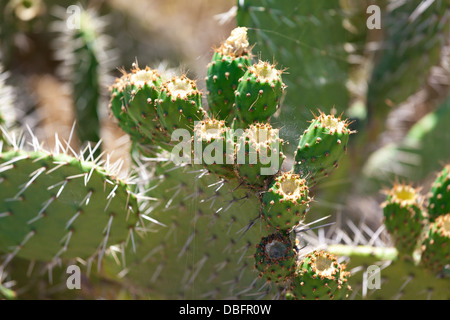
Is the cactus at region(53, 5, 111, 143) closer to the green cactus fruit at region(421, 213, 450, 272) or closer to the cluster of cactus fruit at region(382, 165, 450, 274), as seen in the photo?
the cluster of cactus fruit at region(382, 165, 450, 274)

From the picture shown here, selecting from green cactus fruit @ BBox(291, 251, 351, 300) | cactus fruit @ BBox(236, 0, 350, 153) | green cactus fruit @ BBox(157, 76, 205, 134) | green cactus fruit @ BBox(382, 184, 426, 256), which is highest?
cactus fruit @ BBox(236, 0, 350, 153)

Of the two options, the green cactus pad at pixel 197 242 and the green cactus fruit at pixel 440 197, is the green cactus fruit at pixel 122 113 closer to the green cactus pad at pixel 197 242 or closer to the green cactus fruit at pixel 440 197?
the green cactus pad at pixel 197 242

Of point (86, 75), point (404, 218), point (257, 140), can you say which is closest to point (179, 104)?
point (257, 140)

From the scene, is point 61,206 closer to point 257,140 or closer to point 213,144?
point 213,144

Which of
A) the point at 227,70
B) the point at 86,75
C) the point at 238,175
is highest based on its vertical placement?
the point at 86,75

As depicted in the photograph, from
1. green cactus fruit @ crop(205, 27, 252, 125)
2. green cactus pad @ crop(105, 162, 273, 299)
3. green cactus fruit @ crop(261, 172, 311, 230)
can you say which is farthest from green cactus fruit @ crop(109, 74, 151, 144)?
green cactus fruit @ crop(261, 172, 311, 230)
